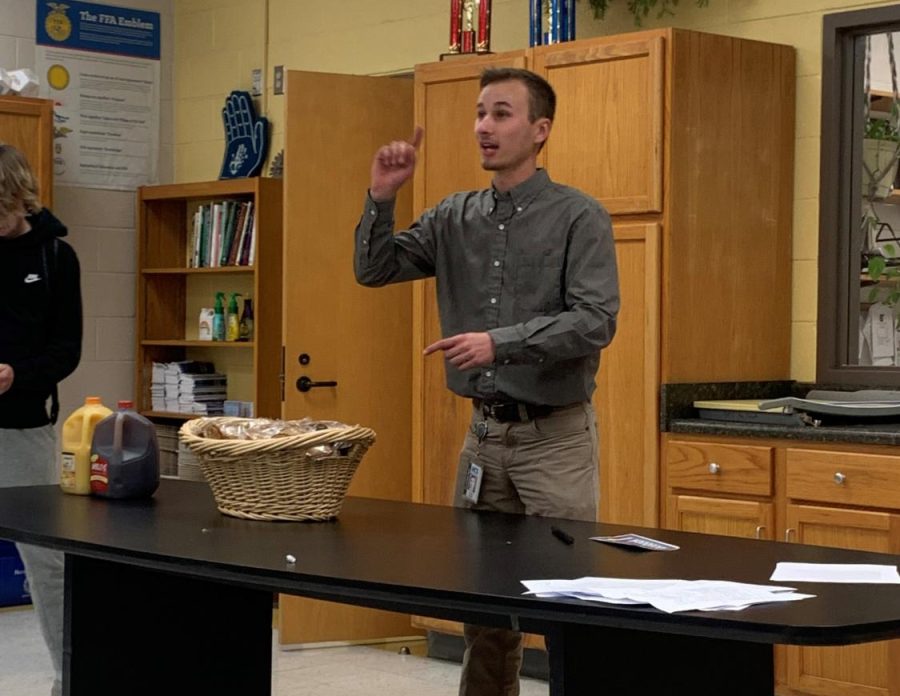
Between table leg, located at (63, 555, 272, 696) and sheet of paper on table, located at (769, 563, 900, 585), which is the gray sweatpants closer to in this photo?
table leg, located at (63, 555, 272, 696)

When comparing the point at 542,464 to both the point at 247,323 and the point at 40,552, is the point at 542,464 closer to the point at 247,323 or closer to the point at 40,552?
the point at 40,552

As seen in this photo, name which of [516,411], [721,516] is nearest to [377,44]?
[721,516]

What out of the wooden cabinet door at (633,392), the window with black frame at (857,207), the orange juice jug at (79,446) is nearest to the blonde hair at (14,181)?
the orange juice jug at (79,446)

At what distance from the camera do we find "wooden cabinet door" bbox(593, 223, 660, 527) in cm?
460

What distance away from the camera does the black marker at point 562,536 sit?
263cm

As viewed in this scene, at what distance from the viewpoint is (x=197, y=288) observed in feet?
23.6

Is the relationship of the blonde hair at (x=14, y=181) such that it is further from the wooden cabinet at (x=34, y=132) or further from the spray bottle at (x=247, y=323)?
the spray bottle at (x=247, y=323)

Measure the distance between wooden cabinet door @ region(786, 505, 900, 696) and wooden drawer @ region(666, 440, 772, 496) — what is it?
13 cm

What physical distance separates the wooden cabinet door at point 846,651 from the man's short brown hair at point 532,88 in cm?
147

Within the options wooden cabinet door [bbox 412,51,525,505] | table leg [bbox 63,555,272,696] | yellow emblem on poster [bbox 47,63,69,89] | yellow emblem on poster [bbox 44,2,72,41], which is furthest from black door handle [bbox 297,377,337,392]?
yellow emblem on poster [bbox 44,2,72,41]

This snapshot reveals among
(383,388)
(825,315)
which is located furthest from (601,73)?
(383,388)

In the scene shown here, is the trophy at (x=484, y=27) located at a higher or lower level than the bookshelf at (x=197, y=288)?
higher

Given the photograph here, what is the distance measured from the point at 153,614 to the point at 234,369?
3993 mm

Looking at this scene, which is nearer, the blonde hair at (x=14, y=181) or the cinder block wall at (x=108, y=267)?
the blonde hair at (x=14, y=181)
